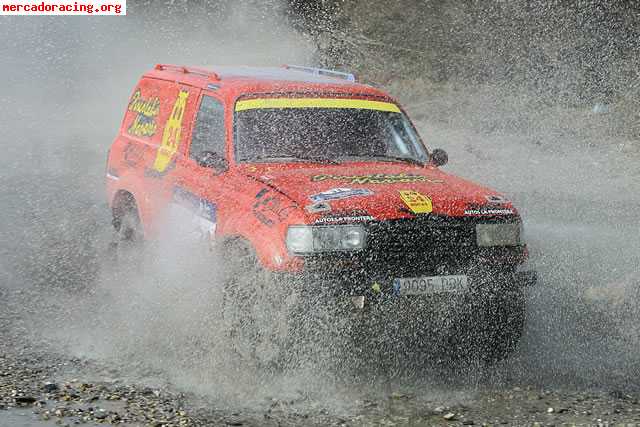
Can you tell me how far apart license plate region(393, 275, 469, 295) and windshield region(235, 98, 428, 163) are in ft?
4.96

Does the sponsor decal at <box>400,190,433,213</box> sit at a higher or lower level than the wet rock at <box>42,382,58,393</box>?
higher

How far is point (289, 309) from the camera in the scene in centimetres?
593

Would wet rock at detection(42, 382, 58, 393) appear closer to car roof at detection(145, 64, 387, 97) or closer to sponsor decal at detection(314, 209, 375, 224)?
sponsor decal at detection(314, 209, 375, 224)

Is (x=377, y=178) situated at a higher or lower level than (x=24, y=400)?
higher

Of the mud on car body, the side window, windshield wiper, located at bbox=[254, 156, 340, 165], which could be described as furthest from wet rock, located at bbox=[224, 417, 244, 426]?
the side window

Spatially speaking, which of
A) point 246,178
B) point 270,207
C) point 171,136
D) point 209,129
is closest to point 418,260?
point 270,207

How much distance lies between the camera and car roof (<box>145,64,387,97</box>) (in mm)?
7688

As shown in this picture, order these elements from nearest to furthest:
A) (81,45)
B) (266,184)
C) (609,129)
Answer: (266,184), (609,129), (81,45)

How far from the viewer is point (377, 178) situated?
669 cm

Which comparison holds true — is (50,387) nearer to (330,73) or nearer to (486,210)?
(486,210)

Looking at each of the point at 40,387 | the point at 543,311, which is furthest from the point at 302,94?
the point at 40,387

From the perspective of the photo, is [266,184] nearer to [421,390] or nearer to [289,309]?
[289,309]

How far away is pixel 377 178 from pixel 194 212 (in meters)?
1.46

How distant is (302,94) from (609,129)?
392 inches
